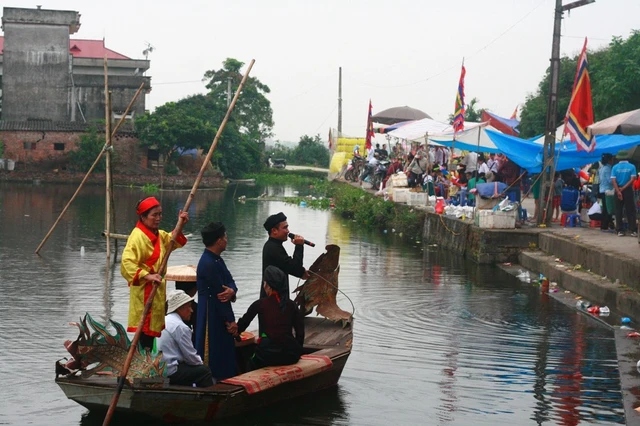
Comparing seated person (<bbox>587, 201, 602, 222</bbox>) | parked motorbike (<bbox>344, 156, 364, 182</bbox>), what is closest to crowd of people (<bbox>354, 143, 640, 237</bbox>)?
seated person (<bbox>587, 201, 602, 222</bbox>)

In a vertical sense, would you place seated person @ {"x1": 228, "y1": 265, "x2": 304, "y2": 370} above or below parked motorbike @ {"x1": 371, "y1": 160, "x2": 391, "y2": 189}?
below

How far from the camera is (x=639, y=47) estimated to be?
3238 centimetres

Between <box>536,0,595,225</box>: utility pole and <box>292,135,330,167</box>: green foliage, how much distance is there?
183 feet

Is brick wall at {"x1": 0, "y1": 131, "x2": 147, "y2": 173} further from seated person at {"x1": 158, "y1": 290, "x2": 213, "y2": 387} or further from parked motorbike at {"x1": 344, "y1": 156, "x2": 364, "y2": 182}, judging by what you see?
seated person at {"x1": 158, "y1": 290, "x2": 213, "y2": 387}

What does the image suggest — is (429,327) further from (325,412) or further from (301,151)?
(301,151)

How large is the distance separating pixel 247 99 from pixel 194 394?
63.5 m

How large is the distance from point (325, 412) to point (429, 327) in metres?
4.24

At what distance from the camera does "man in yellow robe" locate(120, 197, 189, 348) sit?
8297mm

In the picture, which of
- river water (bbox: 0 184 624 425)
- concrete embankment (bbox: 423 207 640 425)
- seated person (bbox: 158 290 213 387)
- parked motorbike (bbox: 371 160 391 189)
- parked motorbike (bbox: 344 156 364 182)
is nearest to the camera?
seated person (bbox: 158 290 213 387)

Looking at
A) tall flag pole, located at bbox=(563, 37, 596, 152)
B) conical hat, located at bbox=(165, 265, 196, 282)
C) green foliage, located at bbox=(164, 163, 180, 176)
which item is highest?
tall flag pole, located at bbox=(563, 37, 596, 152)

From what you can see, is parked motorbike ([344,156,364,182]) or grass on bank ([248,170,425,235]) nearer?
grass on bank ([248,170,425,235])

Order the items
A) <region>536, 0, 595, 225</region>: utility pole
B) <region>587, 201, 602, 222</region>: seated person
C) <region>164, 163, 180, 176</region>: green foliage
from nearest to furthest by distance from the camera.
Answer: <region>587, 201, 602, 222</region>: seated person → <region>536, 0, 595, 225</region>: utility pole → <region>164, 163, 180, 176</region>: green foliage

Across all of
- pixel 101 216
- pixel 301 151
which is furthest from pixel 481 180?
pixel 301 151

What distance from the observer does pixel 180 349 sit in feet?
26.4
